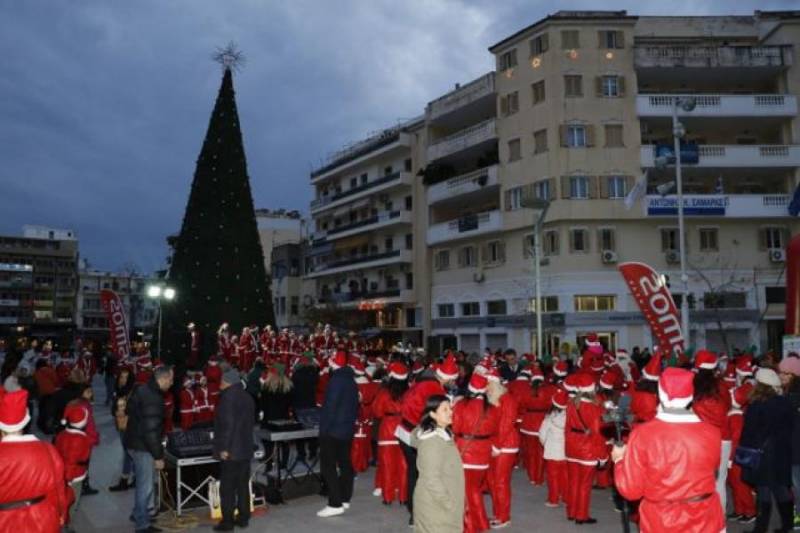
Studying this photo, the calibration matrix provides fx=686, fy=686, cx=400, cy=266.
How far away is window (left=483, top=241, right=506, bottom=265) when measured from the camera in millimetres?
39312

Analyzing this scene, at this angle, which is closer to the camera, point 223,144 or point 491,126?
point 223,144

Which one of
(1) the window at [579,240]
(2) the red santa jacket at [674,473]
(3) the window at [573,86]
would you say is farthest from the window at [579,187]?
(2) the red santa jacket at [674,473]

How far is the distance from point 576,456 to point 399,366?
312 cm

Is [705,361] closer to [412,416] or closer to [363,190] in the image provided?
[412,416]

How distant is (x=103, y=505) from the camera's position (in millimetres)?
Answer: 9938

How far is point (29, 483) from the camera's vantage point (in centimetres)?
476

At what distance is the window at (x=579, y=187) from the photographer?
35481mm

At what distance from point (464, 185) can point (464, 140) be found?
283cm

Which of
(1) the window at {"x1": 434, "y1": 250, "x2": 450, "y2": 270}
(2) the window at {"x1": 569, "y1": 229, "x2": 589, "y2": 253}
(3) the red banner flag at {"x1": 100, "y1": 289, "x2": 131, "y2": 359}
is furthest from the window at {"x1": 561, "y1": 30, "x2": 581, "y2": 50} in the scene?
(3) the red banner flag at {"x1": 100, "y1": 289, "x2": 131, "y2": 359}

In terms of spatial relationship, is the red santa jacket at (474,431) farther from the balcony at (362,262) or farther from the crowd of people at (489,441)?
the balcony at (362,262)

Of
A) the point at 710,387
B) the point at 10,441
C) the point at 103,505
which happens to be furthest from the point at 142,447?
the point at 710,387

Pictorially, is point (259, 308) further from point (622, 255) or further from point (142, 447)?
point (622, 255)

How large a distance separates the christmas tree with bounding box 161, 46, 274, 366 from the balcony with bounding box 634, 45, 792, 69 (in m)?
22.7

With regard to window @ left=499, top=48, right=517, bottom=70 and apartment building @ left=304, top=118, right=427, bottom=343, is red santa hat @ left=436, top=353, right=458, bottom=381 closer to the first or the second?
window @ left=499, top=48, right=517, bottom=70
